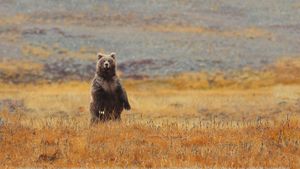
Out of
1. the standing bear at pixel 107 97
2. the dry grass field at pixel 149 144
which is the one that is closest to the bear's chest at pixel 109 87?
the standing bear at pixel 107 97

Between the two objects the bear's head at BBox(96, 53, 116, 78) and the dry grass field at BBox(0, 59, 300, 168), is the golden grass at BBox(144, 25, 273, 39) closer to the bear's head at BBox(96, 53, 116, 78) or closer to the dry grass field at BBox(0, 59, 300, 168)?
the bear's head at BBox(96, 53, 116, 78)

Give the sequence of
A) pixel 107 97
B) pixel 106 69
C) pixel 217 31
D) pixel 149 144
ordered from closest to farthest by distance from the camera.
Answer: pixel 149 144, pixel 107 97, pixel 106 69, pixel 217 31

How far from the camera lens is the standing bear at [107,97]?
20281mm

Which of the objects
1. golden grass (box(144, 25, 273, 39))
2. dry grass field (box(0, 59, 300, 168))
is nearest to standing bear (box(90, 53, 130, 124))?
dry grass field (box(0, 59, 300, 168))

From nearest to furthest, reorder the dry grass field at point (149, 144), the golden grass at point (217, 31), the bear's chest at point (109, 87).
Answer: the dry grass field at point (149, 144) < the bear's chest at point (109, 87) < the golden grass at point (217, 31)

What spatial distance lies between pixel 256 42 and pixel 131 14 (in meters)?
13.1

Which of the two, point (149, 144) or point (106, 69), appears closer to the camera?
point (149, 144)

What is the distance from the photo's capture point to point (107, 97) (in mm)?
20312

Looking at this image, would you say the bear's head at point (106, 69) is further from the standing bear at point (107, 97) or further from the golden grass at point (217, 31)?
the golden grass at point (217, 31)

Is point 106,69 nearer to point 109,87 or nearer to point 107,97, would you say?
point 109,87

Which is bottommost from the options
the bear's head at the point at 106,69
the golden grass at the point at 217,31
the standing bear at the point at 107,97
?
the golden grass at the point at 217,31

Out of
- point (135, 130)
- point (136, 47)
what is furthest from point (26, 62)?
point (135, 130)

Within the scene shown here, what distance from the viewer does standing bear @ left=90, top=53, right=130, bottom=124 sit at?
20.3m

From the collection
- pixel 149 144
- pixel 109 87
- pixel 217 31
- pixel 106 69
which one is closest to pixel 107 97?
pixel 109 87
